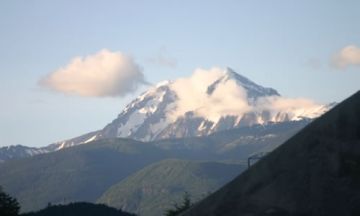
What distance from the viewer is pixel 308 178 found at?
24.1 metres

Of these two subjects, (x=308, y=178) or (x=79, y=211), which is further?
(x=79, y=211)

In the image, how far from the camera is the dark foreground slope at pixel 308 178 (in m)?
23.3

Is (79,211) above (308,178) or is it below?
above

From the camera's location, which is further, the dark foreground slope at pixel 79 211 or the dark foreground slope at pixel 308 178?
the dark foreground slope at pixel 79 211

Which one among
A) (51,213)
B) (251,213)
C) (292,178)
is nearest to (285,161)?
(292,178)

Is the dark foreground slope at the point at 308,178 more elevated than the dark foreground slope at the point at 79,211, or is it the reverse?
the dark foreground slope at the point at 79,211

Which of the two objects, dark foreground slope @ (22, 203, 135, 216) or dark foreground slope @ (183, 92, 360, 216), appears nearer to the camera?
dark foreground slope @ (183, 92, 360, 216)

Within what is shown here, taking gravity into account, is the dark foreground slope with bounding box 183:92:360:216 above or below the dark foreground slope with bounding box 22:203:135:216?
below

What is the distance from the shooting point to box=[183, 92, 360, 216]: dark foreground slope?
76.3 feet

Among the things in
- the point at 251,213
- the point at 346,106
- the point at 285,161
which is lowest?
the point at 251,213

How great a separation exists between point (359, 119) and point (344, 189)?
2672mm

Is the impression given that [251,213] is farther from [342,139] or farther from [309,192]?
[342,139]

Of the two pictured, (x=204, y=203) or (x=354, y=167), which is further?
(x=204, y=203)

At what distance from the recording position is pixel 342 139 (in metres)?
24.3
